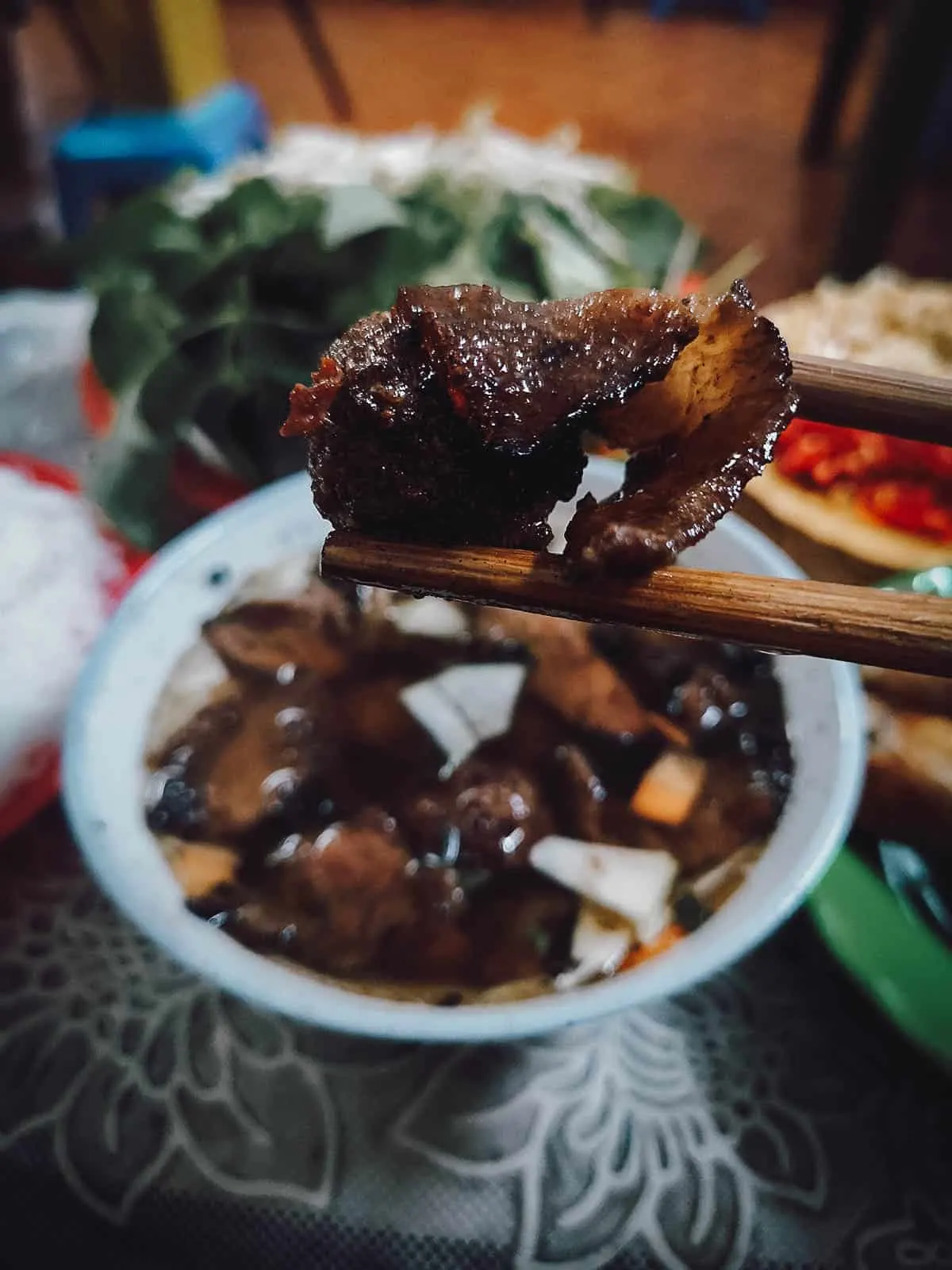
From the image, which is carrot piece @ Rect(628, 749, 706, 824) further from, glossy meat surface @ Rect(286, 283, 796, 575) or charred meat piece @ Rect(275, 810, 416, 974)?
glossy meat surface @ Rect(286, 283, 796, 575)

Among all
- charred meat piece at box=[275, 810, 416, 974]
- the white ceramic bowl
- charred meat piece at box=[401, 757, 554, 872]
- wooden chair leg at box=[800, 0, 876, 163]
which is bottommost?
charred meat piece at box=[275, 810, 416, 974]

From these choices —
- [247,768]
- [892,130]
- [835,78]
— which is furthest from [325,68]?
[247,768]

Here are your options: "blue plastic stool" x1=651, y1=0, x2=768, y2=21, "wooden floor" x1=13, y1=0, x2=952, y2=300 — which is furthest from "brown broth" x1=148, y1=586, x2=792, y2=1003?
"blue plastic stool" x1=651, y1=0, x2=768, y2=21

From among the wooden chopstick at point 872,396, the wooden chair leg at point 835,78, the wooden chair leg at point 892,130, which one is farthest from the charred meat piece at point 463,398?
the wooden chair leg at point 835,78

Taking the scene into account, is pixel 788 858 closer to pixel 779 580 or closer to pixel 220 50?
pixel 779 580

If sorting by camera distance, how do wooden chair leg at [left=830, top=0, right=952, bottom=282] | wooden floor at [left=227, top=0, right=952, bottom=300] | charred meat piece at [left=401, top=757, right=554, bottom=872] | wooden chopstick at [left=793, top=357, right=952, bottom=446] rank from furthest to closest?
wooden floor at [left=227, top=0, right=952, bottom=300] < wooden chair leg at [left=830, top=0, right=952, bottom=282] < charred meat piece at [left=401, top=757, right=554, bottom=872] < wooden chopstick at [left=793, top=357, right=952, bottom=446]

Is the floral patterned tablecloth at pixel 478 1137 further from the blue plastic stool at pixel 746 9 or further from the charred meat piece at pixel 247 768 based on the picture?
the blue plastic stool at pixel 746 9

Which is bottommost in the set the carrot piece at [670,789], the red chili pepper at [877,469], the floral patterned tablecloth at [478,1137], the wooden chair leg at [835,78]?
the floral patterned tablecloth at [478,1137]
